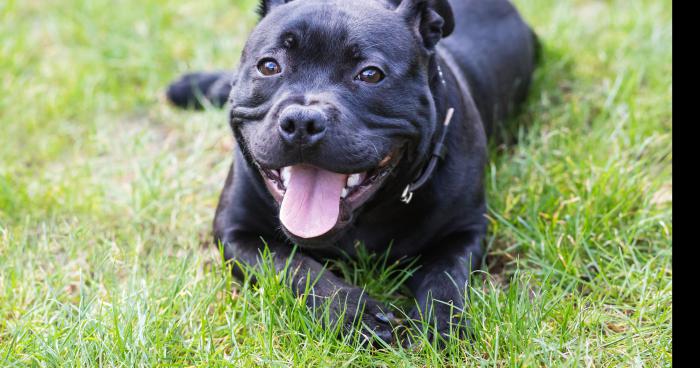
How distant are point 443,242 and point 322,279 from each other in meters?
0.64

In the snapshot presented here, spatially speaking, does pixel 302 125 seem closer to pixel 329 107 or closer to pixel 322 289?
pixel 329 107

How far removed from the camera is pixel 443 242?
12.6 feet

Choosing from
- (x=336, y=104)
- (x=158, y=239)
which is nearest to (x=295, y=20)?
(x=336, y=104)

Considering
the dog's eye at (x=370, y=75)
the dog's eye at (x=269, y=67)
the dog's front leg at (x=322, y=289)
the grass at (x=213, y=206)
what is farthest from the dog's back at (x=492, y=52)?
the dog's front leg at (x=322, y=289)

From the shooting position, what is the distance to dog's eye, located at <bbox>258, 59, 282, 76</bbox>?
3.50 meters

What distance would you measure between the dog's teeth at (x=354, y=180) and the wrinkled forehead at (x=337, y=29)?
0.47 m

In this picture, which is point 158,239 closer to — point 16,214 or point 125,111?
point 16,214

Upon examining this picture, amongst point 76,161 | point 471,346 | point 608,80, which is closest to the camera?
point 471,346

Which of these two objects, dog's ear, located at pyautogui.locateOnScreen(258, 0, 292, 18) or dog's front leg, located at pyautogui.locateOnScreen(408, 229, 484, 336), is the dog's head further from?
dog's front leg, located at pyautogui.locateOnScreen(408, 229, 484, 336)

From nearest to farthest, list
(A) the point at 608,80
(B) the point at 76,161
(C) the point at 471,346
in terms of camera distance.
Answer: (C) the point at 471,346, (B) the point at 76,161, (A) the point at 608,80

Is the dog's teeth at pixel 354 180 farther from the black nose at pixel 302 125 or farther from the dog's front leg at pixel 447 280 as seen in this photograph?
the dog's front leg at pixel 447 280

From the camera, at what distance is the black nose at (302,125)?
3.14 meters

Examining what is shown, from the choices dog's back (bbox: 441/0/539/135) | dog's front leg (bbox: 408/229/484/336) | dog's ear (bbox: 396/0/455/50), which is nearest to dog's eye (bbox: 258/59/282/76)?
dog's ear (bbox: 396/0/455/50)

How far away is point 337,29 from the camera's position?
11.2 ft
